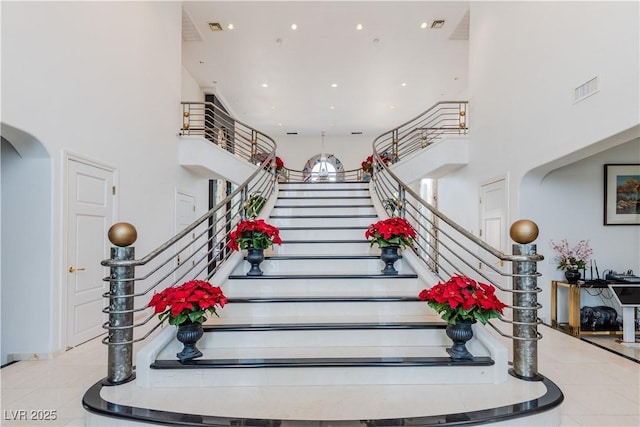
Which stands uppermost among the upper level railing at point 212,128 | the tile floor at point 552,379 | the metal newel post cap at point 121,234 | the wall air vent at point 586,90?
the upper level railing at point 212,128

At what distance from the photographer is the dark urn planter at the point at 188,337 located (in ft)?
7.98

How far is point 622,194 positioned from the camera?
4.77 metres

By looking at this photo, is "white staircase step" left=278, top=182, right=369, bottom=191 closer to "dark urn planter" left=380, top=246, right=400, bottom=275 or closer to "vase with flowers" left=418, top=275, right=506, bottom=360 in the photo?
"dark urn planter" left=380, top=246, right=400, bottom=275

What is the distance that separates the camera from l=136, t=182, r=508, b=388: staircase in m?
2.36

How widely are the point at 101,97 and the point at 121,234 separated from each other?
259cm

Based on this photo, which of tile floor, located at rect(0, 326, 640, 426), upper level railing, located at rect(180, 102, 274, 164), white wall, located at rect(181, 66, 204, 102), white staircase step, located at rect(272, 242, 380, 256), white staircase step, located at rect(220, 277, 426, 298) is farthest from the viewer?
white wall, located at rect(181, 66, 204, 102)

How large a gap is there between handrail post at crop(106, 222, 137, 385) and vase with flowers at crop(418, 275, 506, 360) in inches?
79.9

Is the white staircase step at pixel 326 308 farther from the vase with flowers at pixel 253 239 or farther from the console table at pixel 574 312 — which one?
the console table at pixel 574 312

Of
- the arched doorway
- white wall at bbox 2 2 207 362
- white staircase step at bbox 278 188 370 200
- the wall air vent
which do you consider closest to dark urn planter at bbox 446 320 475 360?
the wall air vent

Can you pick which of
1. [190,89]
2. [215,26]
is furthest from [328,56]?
[190,89]

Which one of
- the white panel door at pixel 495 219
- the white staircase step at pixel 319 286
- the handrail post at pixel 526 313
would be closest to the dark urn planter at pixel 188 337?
the white staircase step at pixel 319 286

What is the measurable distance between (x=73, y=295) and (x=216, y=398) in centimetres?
246

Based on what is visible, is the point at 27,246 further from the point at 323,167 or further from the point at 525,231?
the point at 323,167

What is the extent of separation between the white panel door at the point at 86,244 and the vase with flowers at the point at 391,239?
310 cm
